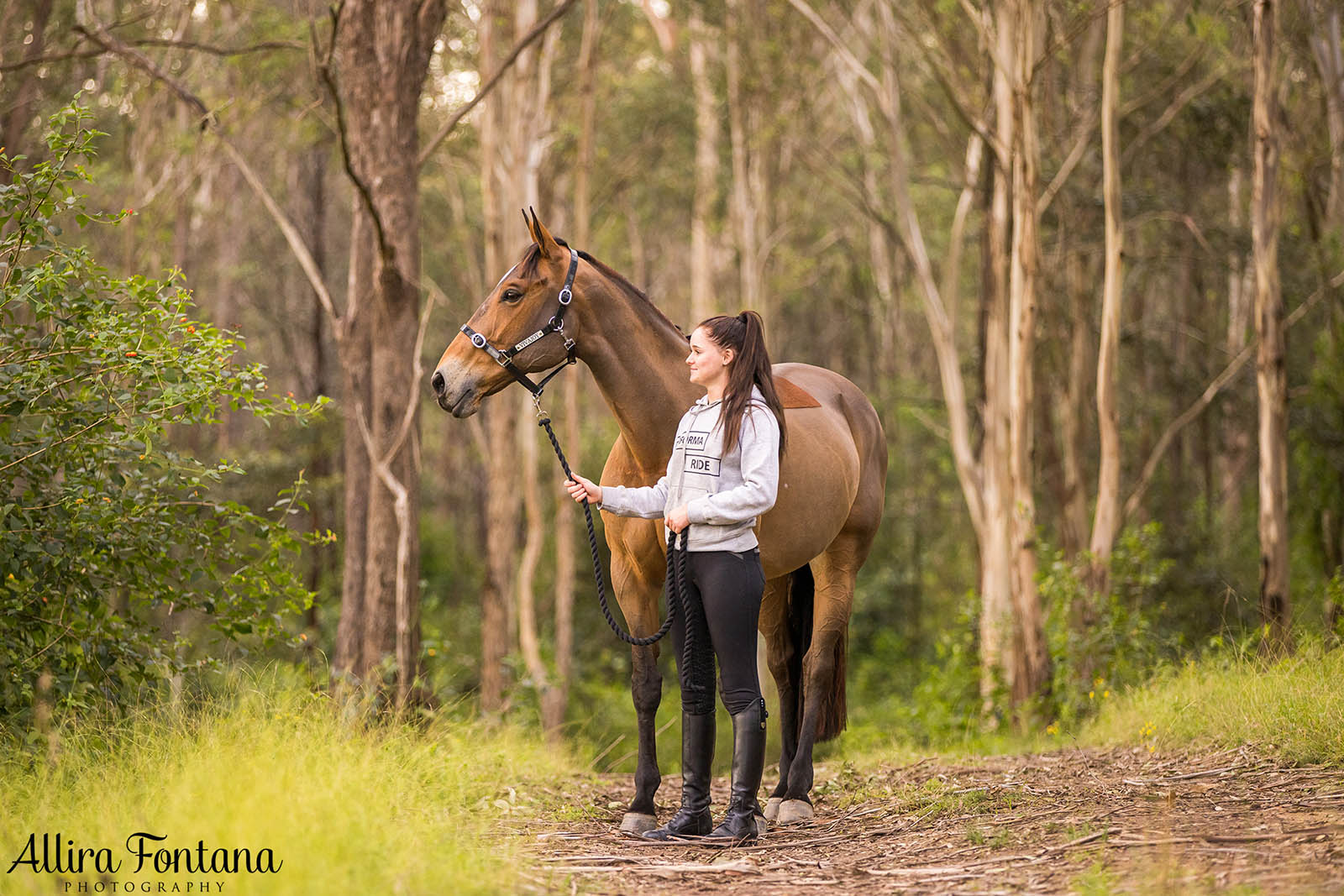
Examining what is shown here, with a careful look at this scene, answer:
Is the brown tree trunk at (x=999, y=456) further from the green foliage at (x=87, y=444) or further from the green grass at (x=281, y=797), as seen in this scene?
the green foliage at (x=87, y=444)

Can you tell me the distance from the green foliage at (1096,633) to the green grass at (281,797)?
17.1 ft

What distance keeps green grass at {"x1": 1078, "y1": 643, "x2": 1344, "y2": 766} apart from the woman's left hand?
299cm

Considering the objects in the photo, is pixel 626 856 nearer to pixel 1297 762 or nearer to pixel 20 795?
pixel 20 795

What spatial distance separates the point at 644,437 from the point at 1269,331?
21.2ft

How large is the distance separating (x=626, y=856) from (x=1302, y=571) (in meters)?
15.4

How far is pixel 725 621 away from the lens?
15.0 ft

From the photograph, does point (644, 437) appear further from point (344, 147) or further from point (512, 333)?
point (344, 147)

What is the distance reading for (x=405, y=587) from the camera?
723cm

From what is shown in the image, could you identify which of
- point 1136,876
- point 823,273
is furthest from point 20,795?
point 823,273

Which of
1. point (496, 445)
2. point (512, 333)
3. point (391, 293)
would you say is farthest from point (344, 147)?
point (496, 445)

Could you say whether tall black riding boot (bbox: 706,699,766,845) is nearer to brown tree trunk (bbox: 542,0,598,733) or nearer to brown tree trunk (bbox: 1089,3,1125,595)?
brown tree trunk (bbox: 1089,3,1125,595)

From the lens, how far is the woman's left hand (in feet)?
14.5

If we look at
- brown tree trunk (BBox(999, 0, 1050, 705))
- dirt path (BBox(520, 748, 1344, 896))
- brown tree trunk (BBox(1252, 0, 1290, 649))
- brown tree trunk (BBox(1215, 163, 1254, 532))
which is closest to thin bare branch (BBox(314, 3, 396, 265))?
dirt path (BBox(520, 748, 1344, 896))

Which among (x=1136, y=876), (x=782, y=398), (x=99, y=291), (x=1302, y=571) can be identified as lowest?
(x=1302, y=571)
